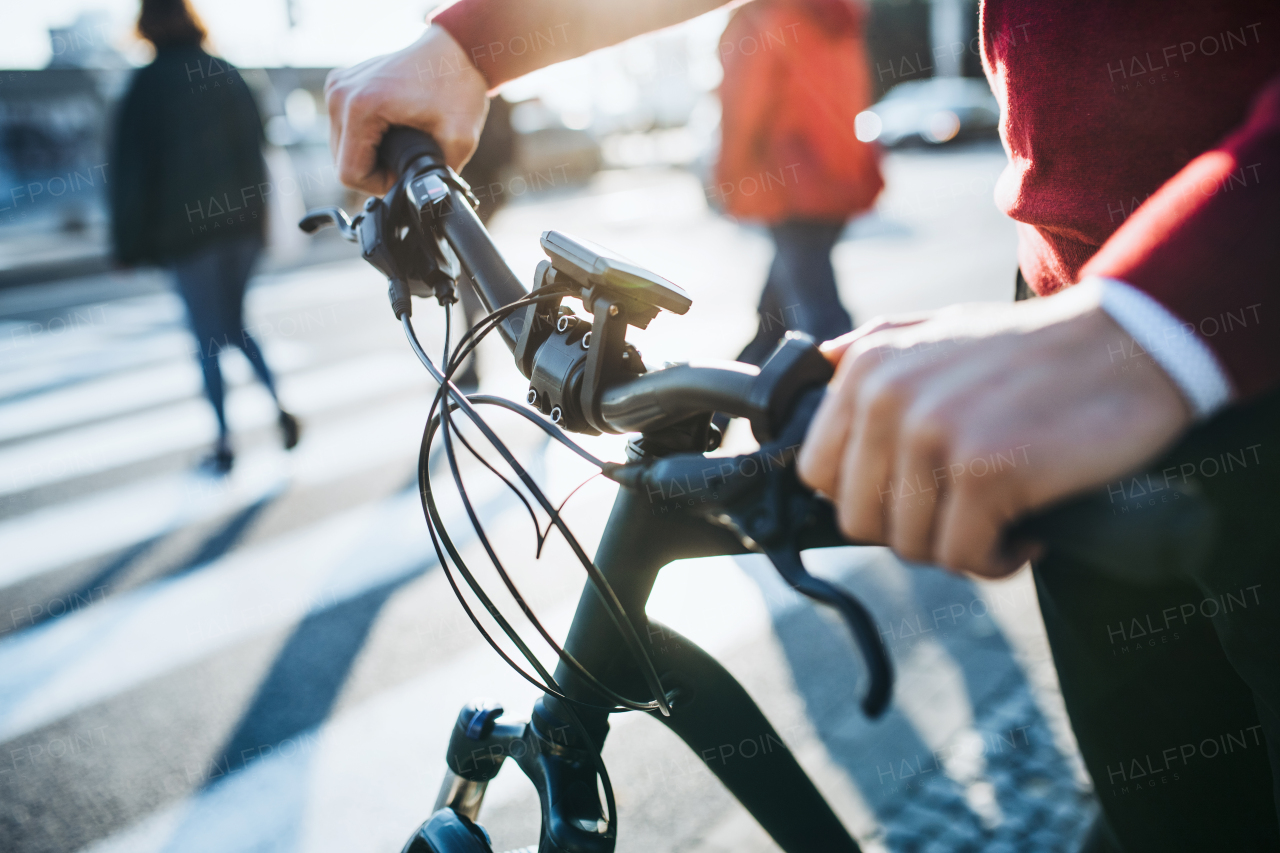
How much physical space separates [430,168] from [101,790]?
2527 millimetres

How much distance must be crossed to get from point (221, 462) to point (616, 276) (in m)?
5.01

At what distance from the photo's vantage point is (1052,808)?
7.84 ft

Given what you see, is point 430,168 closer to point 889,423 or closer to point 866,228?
point 889,423

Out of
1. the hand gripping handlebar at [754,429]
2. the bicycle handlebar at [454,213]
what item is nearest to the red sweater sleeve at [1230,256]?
the hand gripping handlebar at [754,429]

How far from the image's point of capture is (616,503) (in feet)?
3.54

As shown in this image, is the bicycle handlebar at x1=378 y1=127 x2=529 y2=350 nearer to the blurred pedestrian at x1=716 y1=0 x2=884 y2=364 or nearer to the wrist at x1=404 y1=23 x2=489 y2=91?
the wrist at x1=404 y1=23 x2=489 y2=91

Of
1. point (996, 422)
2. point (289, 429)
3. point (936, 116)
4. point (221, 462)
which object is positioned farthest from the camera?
point (936, 116)

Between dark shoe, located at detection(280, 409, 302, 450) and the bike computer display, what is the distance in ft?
16.3

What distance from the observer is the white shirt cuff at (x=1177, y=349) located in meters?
0.58

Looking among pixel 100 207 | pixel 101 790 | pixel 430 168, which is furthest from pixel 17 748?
pixel 100 207

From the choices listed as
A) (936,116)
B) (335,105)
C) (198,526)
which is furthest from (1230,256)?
(936,116)

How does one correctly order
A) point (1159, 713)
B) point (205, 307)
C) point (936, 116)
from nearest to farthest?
point (1159, 713) → point (205, 307) → point (936, 116)

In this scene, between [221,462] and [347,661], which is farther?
[221,462]

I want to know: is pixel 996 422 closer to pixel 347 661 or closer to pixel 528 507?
pixel 528 507
